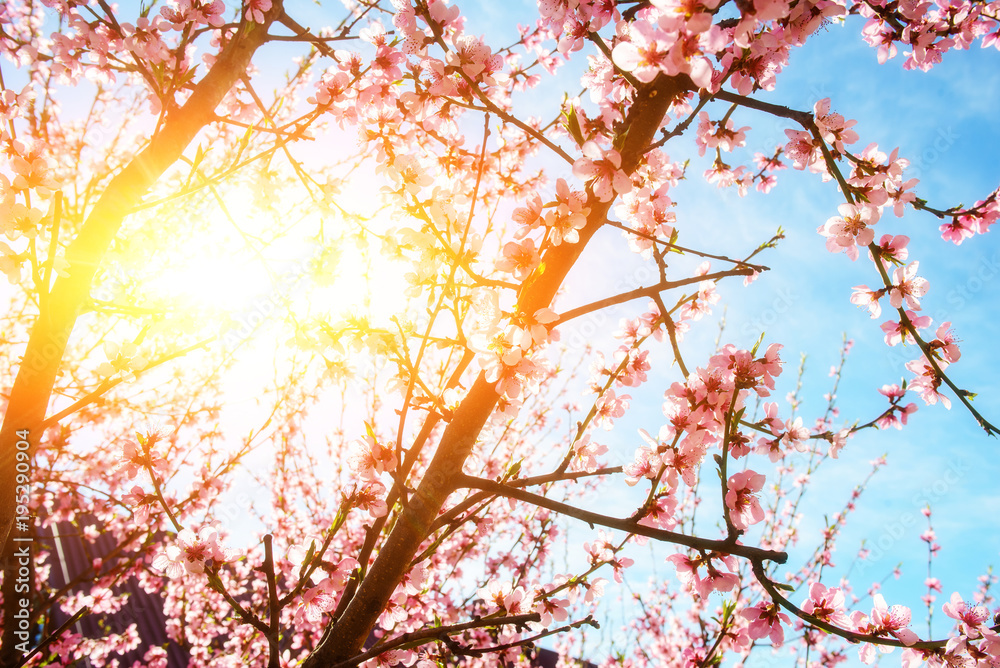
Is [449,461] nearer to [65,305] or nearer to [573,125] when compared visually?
[573,125]

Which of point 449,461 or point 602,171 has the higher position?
point 602,171

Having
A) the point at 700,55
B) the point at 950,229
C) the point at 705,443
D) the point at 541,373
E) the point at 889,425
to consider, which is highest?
the point at 950,229

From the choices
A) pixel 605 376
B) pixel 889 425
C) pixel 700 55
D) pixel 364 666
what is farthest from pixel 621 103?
pixel 364 666

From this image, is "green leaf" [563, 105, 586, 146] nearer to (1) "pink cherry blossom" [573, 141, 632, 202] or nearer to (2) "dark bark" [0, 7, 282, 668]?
(1) "pink cherry blossom" [573, 141, 632, 202]

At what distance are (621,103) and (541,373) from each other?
1.58 m

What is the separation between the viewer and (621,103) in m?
2.46

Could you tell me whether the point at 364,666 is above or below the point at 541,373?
below

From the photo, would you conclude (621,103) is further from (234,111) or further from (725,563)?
(234,111)
